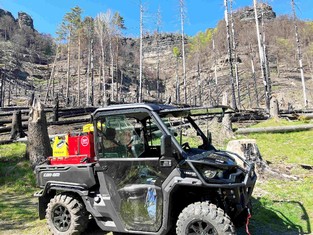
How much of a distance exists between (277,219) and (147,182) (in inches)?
110

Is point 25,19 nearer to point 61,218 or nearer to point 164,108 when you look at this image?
point 61,218

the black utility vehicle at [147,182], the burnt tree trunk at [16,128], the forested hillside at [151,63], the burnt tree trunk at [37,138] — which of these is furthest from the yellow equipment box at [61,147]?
the forested hillside at [151,63]

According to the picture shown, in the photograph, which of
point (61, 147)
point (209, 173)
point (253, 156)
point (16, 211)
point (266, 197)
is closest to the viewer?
point (209, 173)

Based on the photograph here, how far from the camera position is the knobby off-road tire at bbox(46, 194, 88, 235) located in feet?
16.0

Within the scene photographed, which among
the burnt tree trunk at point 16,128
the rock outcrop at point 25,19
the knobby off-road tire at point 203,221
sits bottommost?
the knobby off-road tire at point 203,221

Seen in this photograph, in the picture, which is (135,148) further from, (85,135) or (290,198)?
(290,198)

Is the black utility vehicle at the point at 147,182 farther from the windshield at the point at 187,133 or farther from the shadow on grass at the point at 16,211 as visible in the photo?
the shadow on grass at the point at 16,211

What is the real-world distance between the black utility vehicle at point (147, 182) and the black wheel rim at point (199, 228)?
1 cm

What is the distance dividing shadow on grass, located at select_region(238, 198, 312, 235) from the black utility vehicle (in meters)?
0.75

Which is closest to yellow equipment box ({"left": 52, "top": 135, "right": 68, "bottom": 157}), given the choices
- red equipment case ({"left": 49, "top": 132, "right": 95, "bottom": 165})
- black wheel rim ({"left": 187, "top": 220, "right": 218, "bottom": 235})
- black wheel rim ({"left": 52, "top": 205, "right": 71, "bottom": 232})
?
red equipment case ({"left": 49, "top": 132, "right": 95, "bottom": 165})

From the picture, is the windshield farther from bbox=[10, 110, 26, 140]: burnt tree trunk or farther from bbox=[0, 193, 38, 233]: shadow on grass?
bbox=[10, 110, 26, 140]: burnt tree trunk

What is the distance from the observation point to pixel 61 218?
198 inches

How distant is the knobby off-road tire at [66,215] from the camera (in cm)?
487

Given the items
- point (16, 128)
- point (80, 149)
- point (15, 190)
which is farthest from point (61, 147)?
point (16, 128)
